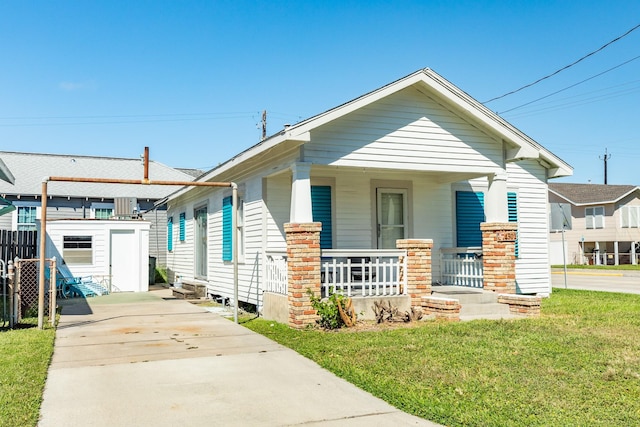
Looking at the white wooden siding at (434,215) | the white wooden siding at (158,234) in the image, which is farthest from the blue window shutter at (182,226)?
the white wooden siding at (434,215)

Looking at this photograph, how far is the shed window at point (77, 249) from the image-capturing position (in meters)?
18.6

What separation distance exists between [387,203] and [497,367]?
7.29m

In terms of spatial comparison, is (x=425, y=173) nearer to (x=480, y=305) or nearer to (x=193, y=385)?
(x=480, y=305)

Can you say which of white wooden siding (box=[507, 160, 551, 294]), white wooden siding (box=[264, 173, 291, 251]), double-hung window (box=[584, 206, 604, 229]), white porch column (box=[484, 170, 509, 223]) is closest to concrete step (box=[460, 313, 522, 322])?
white porch column (box=[484, 170, 509, 223])

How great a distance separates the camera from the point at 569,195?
42156 mm

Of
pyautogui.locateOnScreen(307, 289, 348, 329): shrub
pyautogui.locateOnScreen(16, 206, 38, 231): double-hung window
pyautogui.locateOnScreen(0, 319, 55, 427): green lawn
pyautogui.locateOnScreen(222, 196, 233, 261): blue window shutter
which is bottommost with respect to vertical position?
pyautogui.locateOnScreen(0, 319, 55, 427): green lawn

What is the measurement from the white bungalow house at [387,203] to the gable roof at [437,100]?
0.9 inches

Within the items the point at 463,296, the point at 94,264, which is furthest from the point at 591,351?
the point at 94,264

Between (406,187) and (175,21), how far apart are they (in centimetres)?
844

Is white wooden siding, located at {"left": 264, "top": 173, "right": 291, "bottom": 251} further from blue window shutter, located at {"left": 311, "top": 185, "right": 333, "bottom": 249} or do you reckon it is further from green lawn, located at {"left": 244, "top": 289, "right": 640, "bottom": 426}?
green lawn, located at {"left": 244, "top": 289, "right": 640, "bottom": 426}

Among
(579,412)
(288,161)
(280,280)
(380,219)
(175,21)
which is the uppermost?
(175,21)

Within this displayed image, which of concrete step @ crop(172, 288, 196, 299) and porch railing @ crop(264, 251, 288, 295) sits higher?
porch railing @ crop(264, 251, 288, 295)

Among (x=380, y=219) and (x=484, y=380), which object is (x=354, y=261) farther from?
(x=484, y=380)

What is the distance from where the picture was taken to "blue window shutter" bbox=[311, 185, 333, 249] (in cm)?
1265
